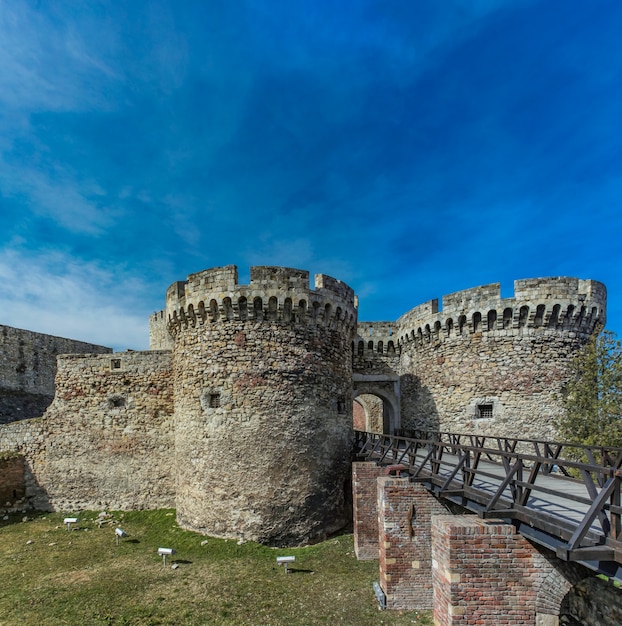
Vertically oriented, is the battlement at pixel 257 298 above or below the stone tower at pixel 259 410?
above

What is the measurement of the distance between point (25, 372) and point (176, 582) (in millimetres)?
14586

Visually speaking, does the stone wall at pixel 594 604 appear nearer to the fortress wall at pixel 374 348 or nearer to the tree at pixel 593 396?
the tree at pixel 593 396

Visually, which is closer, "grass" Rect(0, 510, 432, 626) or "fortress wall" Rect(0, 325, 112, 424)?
"grass" Rect(0, 510, 432, 626)

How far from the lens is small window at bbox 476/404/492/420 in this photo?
15.6 m

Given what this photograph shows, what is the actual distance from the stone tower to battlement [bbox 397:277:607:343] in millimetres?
6110

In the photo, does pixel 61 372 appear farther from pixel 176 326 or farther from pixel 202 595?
pixel 202 595

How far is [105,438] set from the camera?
49.1ft


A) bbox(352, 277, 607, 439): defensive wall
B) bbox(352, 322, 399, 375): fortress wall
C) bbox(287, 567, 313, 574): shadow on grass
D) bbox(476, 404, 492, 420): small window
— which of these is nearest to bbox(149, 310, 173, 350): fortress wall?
bbox(352, 322, 399, 375): fortress wall

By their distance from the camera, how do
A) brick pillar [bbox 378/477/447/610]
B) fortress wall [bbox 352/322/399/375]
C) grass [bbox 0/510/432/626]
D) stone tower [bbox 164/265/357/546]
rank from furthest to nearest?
fortress wall [bbox 352/322/399/375]
stone tower [bbox 164/265/357/546]
brick pillar [bbox 378/477/447/610]
grass [bbox 0/510/432/626]

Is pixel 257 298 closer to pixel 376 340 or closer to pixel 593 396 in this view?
pixel 376 340

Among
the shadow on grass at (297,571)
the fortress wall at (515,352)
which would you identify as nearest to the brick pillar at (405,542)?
the shadow on grass at (297,571)

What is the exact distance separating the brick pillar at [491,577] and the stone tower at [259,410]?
6626 mm

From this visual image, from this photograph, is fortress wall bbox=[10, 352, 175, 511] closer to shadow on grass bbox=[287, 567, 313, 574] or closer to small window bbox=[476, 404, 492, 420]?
shadow on grass bbox=[287, 567, 313, 574]

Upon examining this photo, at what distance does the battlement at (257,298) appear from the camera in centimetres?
1265
